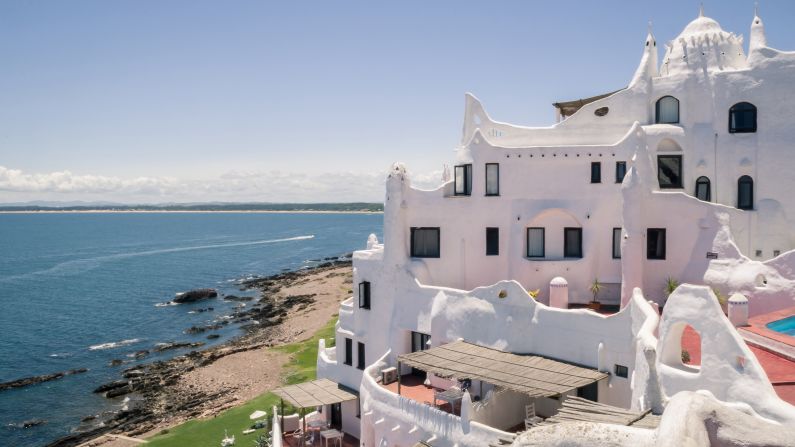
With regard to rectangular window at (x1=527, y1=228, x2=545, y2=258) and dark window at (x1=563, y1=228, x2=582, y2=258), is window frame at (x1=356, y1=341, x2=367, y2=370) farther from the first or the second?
dark window at (x1=563, y1=228, x2=582, y2=258)

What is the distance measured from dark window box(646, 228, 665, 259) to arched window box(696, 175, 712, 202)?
332 centimetres

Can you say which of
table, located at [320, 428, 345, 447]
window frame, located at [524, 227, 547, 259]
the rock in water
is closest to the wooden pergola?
table, located at [320, 428, 345, 447]

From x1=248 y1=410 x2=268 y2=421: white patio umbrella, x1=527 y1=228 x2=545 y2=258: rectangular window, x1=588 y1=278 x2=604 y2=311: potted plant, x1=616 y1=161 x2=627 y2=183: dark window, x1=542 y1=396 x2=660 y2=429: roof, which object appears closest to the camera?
x1=542 y1=396 x2=660 y2=429: roof

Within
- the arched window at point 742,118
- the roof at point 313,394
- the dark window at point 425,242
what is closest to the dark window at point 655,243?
the arched window at point 742,118

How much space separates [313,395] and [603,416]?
18.4 metres

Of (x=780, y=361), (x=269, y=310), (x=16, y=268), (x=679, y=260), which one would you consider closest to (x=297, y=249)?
(x=16, y=268)

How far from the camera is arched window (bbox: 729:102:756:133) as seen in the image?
2858 centimetres

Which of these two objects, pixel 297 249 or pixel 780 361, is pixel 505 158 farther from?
pixel 297 249

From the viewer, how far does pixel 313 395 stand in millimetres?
29062

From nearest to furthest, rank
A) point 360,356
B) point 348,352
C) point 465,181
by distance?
1. point 360,356
2. point 465,181
3. point 348,352

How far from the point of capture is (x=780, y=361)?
1689cm

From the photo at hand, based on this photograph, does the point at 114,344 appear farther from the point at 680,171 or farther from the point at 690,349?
the point at 690,349

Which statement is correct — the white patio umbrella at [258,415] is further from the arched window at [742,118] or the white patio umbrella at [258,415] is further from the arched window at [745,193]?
the arched window at [742,118]

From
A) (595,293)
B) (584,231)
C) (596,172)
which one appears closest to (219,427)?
(595,293)
